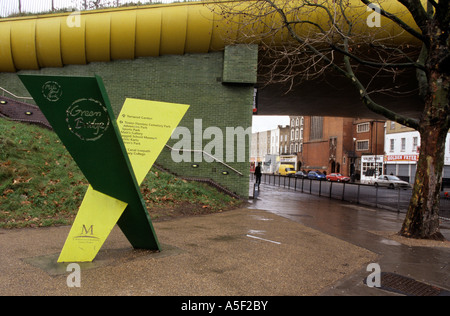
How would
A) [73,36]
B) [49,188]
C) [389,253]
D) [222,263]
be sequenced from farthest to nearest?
[73,36] → [49,188] → [389,253] → [222,263]

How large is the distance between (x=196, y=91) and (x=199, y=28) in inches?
102

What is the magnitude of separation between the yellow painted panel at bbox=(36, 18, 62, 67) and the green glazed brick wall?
6.33 feet

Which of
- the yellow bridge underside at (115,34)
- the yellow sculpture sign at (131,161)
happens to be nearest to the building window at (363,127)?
the yellow bridge underside at (115,34)

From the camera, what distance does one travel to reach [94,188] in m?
5.32

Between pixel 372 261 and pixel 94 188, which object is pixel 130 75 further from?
pixel 372 261

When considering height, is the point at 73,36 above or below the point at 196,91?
above

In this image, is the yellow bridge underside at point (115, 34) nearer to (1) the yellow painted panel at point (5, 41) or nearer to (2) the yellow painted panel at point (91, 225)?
(1) the yellow painted panel at point (5, 41)

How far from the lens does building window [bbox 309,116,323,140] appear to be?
72.4 metres

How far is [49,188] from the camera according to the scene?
963 cm

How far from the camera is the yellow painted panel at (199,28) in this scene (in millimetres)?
13906

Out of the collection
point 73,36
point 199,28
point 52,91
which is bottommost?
point 52,91

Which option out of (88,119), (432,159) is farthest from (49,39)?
(432,159)

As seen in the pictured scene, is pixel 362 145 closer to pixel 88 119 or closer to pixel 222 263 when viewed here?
pixel 222 263

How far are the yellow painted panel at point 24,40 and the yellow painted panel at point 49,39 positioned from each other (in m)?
0.22
